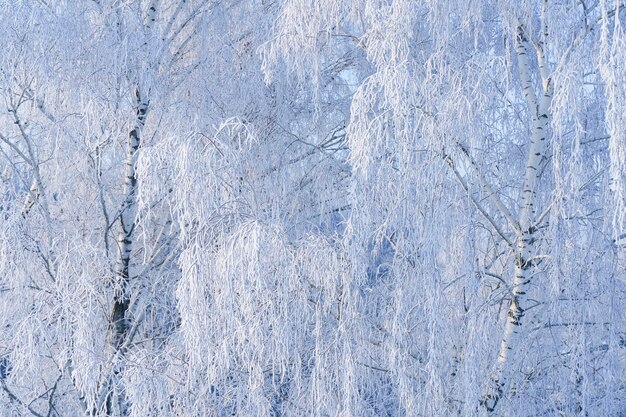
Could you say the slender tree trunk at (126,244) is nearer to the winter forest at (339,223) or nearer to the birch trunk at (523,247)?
the winter forest at (339,223)

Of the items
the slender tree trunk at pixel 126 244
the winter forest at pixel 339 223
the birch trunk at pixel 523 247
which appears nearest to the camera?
the winter forest at pixel 339 223

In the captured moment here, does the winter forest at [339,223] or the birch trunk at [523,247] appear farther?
the birch trunk at [523,247]

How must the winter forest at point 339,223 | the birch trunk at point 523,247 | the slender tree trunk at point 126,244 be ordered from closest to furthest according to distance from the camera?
the winter forest at point 339,223
the birch trunk at point 523,247
the slender tree trunk at point 126,244

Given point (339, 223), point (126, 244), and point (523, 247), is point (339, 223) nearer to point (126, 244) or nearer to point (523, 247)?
point (523, 247)

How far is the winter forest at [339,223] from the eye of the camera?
13.3 ft

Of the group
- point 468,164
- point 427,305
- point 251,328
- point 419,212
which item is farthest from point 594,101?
point 251,328

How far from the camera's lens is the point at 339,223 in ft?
15.2

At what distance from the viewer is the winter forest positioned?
4.05 meters

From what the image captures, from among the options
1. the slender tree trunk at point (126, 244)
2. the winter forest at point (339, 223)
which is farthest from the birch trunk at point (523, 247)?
the slender tree trunk at point (126, 244)

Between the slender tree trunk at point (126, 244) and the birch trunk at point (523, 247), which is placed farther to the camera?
the slender tree trunk at point (126, 244)

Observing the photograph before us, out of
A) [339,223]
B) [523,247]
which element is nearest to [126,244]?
[339,223]

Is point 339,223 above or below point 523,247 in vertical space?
above

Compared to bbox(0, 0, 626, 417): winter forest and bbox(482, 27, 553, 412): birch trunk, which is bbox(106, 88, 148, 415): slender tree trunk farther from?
bbox(482, 27, 553, 412): birch trunk

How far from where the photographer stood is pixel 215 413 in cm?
448
